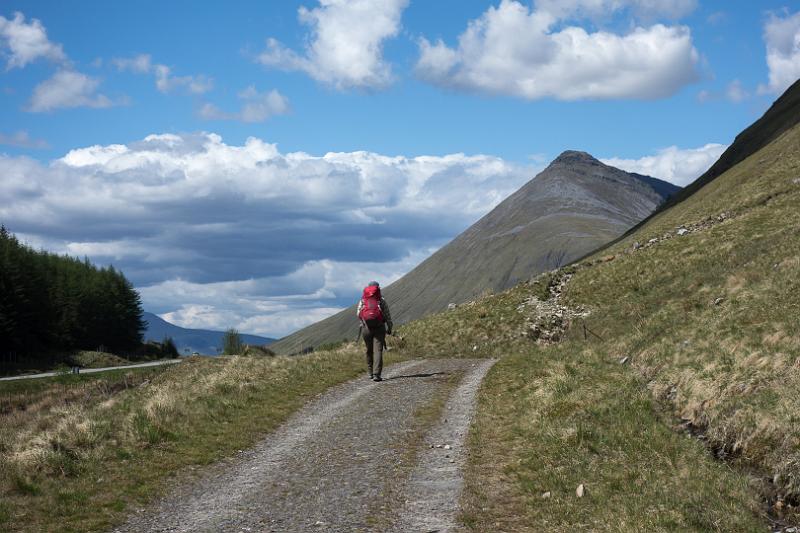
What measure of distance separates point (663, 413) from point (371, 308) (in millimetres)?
11064

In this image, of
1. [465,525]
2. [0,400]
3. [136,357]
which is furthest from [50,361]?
[465,525]

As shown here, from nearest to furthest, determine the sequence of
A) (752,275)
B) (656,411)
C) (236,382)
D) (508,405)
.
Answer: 1. (656,411)
2. (508,405)
3. (236,382)
4. (752,275)

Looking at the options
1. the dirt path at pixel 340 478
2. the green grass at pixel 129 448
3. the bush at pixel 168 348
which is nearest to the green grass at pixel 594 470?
the dirt path at pixel 340 478

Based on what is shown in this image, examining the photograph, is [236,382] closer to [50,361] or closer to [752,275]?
[752,275]

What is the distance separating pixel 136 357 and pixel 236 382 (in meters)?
107

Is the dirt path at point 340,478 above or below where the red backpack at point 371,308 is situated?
below

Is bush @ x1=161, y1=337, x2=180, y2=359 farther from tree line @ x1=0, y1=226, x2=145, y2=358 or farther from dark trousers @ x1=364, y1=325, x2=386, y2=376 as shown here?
dark trousers @ x1=364, y1=325, x2=386, y2=376

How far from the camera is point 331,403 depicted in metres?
19.6

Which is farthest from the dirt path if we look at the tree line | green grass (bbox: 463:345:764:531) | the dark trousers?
the tree line

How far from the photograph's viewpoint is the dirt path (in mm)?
9766

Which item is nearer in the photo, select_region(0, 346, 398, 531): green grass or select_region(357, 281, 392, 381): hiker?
select_region(0, 346, 398, 531): green grass

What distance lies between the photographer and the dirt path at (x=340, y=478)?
32.0ft

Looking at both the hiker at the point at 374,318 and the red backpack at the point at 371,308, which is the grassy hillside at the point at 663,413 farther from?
the red backpack at the point at 371,308

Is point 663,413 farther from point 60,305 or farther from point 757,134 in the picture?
point 60,305
